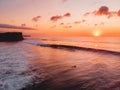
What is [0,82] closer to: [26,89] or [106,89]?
[26,89]

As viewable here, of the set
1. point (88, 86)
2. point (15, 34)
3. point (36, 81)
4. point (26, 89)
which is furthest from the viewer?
point (15, 34)

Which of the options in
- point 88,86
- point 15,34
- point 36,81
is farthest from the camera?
point 15,34

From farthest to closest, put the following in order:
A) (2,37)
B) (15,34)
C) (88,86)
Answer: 1. (15,34)
2. (2,37)
3. (88,86)

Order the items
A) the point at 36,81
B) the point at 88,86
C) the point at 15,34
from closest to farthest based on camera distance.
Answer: the point at 88,86 → the point at 36,81 → the point at 15,34

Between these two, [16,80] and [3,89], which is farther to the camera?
[16,80]

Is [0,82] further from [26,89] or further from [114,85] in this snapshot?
[114,85]

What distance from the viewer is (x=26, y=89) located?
878 cm

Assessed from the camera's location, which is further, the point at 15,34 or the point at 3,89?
the point at 15,34

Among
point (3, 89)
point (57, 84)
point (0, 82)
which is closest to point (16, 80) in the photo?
point (0, 82)

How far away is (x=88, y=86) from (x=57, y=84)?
1.90 meters

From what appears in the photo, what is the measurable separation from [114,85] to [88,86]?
1693 mm

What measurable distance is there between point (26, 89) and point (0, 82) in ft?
7.65

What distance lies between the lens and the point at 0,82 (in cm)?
1007

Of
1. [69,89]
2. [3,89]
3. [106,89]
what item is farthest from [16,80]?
[106,89]
